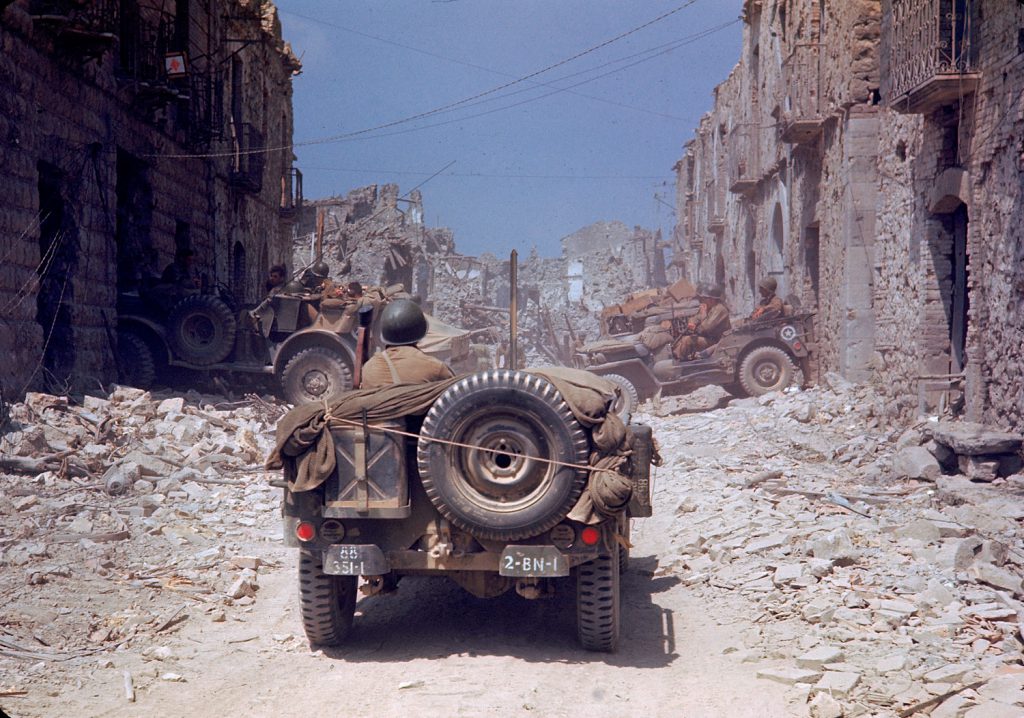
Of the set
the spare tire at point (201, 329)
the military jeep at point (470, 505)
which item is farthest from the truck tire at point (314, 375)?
the military jeep at point (470, 505)

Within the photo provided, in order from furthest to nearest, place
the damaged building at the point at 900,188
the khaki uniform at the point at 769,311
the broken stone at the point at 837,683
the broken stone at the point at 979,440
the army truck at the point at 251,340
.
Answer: the khaki uniform at the point at 769,311, the army truck at the point at 251,340, the damaged building at the point at 900,188, the broken stone at the point at 979,440, the broken stone at the point at 837,683

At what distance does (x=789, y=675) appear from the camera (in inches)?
177

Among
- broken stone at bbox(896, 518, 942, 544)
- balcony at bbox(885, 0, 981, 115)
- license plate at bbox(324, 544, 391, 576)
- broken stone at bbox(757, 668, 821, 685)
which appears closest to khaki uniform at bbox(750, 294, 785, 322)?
balcony at bbox(885, 0, 981, 115)

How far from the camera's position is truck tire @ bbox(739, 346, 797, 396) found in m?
16.7

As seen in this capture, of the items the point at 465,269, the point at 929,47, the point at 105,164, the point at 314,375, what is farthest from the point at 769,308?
the point at 465,269

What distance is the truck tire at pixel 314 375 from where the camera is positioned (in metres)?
15.2

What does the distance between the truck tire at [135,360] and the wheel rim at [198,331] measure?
682 millimetres

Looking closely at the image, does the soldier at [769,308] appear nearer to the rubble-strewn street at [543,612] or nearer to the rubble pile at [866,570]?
the rubble pile at [866,570]

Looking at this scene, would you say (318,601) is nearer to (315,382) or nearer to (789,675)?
(789,675)

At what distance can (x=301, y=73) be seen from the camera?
29.8 m

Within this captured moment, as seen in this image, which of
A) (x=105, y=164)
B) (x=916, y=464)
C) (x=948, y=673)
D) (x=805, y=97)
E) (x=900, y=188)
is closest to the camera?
(x=948, y=673)


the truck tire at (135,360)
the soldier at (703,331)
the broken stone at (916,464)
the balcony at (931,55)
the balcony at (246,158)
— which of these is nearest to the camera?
the broken stone at (916,464)

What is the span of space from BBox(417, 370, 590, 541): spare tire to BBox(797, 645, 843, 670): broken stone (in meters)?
1.43

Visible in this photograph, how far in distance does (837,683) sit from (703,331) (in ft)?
44.4
